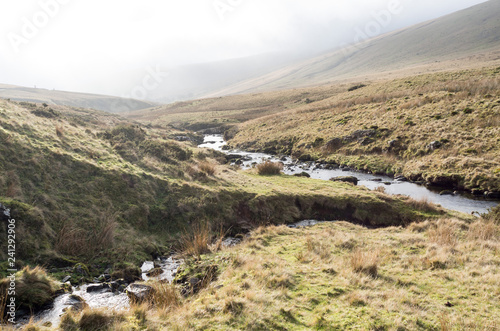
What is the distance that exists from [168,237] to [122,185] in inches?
158

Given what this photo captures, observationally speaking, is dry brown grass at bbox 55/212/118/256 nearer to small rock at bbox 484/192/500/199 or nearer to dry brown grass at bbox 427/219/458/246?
dry brown grass at bbox 427/219/458/246

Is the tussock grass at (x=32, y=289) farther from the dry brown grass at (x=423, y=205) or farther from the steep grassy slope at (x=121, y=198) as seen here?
the dry brown grass at (x=423, y=205)

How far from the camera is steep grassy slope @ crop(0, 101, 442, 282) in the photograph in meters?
9.98

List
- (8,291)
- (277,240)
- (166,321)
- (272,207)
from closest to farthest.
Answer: (166,321) → (8,291) → (277,240) → (272,207)

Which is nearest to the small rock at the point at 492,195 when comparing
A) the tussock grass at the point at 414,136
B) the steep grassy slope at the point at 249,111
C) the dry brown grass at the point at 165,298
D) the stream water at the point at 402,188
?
the tussock grass at the point at 414,136

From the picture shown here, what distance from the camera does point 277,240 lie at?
12336 mm

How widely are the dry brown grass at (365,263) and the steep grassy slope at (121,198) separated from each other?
6.58 metres

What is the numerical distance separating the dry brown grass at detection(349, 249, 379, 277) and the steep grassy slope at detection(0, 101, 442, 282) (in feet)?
21.6

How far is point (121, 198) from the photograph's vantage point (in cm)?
1338

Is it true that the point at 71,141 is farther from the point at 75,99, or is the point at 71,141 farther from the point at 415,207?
the point at 75,99

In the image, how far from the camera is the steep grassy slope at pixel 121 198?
9.98 m

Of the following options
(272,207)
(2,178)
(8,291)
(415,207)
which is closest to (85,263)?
(8,291)

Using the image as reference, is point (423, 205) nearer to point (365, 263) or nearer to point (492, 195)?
point (492, 195)

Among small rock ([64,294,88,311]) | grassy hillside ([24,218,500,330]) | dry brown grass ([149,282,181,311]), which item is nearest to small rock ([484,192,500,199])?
grassy hillside ([24,218,500,330])
